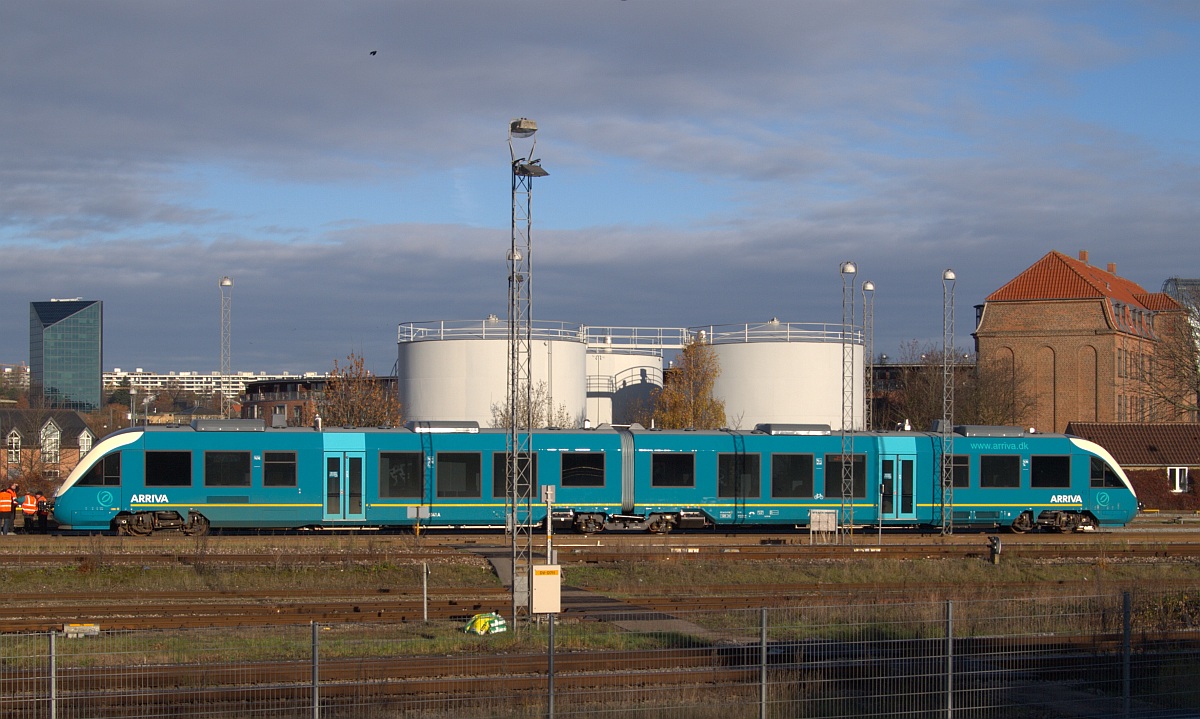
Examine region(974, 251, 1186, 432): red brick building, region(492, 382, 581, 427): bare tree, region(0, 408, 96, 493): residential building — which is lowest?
region(0, 408, 96, 493): residential building

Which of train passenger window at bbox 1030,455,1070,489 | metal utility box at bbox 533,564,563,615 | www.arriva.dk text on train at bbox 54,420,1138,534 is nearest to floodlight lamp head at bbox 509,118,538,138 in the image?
metal utility box at bbox 533,564,563,615

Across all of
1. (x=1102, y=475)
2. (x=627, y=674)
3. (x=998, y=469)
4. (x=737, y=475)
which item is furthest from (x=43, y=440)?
(x=627, y=674)

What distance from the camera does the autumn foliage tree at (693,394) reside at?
58875mm

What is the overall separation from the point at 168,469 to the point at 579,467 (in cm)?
1126

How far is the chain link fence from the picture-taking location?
1270 centimetres

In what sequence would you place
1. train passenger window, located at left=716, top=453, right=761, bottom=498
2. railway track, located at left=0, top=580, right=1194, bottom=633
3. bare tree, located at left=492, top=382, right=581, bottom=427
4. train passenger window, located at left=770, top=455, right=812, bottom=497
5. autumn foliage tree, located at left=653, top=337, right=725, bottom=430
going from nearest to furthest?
railway track, located at left=0, top=580, right=1194, bottom=633
train passenger window, located at left=716, top=453, right=761, bottom=498
train passenger window, located at left=770, top=455, right=812, bottom=497
bare tree, located at left=492, top=382, right=581, bottom=427
autumn foliage tree, located at left=653, top=337, right=725, bottom=430

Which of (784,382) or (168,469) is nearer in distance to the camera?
(168,469)

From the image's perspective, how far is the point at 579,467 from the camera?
33.2 m

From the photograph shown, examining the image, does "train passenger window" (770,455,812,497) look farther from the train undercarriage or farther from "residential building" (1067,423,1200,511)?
"residential building" (1067,423,1200,511)

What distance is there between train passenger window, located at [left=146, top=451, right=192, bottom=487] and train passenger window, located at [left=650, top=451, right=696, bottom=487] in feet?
42.3

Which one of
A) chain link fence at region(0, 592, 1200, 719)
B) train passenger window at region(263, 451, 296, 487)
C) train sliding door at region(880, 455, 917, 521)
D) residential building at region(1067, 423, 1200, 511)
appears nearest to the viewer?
chain link fence at region(0, 592, 1200, 719)

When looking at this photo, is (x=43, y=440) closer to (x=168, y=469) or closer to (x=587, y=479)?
(x=168, y=469)

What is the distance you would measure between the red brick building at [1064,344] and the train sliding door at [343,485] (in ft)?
186

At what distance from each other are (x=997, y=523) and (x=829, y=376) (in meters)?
25.5
